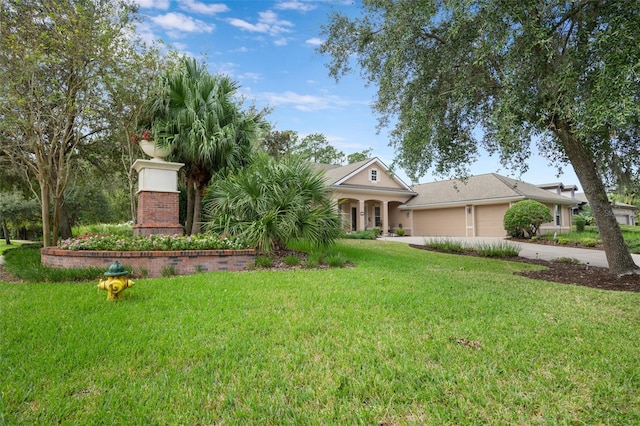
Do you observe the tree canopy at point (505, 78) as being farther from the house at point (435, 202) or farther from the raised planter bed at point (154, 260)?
the house at point (435, 202)

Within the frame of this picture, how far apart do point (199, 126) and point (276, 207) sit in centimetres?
428

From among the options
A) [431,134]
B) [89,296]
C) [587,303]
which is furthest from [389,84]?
[89,296]

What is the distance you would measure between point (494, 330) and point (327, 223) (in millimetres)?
5054

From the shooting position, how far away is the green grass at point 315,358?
6.73 feet

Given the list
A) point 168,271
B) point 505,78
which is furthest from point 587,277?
point 168,271

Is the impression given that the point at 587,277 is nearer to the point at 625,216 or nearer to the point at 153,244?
the point at 153,244

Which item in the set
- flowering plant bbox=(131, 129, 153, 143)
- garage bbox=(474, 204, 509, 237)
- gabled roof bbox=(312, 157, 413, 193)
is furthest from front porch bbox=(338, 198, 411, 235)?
flowering plant bbox=(131, 129, 153, 143)

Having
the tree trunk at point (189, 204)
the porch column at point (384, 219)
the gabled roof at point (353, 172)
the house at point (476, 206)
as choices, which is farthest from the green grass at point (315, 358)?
the porch column at point (384, 219)

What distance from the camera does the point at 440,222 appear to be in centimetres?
2308

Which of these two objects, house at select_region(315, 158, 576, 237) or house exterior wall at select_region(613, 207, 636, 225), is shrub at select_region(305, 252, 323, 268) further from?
house exterior wall at select_region(613, 207, 636, 225)

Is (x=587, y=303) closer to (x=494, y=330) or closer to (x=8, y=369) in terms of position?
(x=494, y=330)

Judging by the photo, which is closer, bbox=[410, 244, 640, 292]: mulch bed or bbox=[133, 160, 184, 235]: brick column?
bbox=[410, 244, 640, 292]: mulch bed

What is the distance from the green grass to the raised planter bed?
54.1 inches

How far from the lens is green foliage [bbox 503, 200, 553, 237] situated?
1684 cm
